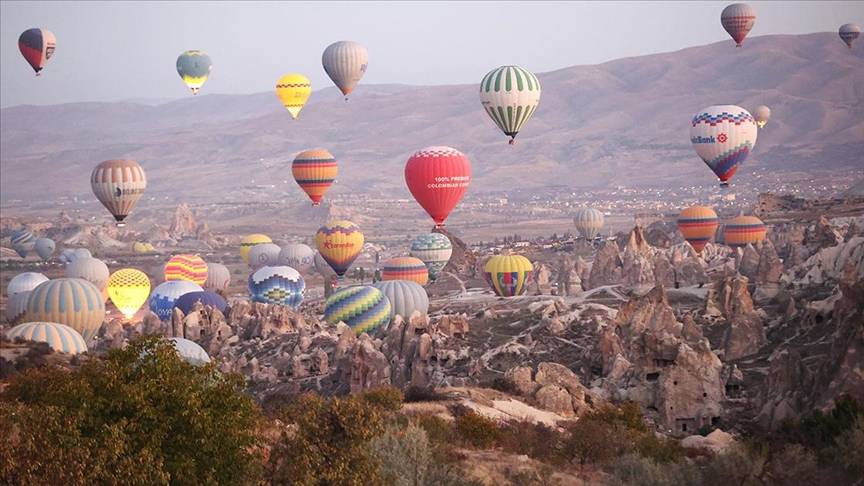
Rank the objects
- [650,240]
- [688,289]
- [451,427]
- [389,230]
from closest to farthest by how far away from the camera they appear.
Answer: [451,427]
[688,289]
[650,240]
[389,230]

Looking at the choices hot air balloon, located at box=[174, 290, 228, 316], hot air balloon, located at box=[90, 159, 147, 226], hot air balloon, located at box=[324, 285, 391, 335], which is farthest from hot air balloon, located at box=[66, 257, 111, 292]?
hot air balloon, located at box=[324, 285, 391, 335]

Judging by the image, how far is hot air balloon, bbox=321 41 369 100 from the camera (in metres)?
93.4

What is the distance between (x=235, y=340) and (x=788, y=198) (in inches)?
2098

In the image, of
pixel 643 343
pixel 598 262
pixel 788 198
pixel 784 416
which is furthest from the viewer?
pixel 788 198

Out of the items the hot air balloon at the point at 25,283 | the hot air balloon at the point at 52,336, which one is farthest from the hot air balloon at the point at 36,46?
the hot air balloon at the point at 52,336

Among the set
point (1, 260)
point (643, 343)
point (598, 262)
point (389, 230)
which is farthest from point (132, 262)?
point (643, 343)

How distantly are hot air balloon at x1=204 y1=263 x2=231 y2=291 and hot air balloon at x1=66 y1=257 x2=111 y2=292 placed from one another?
677cm

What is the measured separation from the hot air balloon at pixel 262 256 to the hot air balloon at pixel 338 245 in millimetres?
24956

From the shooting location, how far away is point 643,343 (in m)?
39.7

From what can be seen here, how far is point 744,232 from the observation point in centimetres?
7919

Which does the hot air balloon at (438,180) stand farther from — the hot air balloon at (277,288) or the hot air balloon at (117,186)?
the hot air balloon at (117,186)

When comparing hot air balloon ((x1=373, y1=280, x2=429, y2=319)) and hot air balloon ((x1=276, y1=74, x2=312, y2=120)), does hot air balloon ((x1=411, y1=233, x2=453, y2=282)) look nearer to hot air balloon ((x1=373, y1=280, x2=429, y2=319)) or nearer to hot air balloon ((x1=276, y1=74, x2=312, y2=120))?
hot air balloon ((x1=373, y1=280, x2=429, y2=319))

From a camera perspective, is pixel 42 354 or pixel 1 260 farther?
pixel 1 260

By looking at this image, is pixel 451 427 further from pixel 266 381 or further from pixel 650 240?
pixel 650 240
